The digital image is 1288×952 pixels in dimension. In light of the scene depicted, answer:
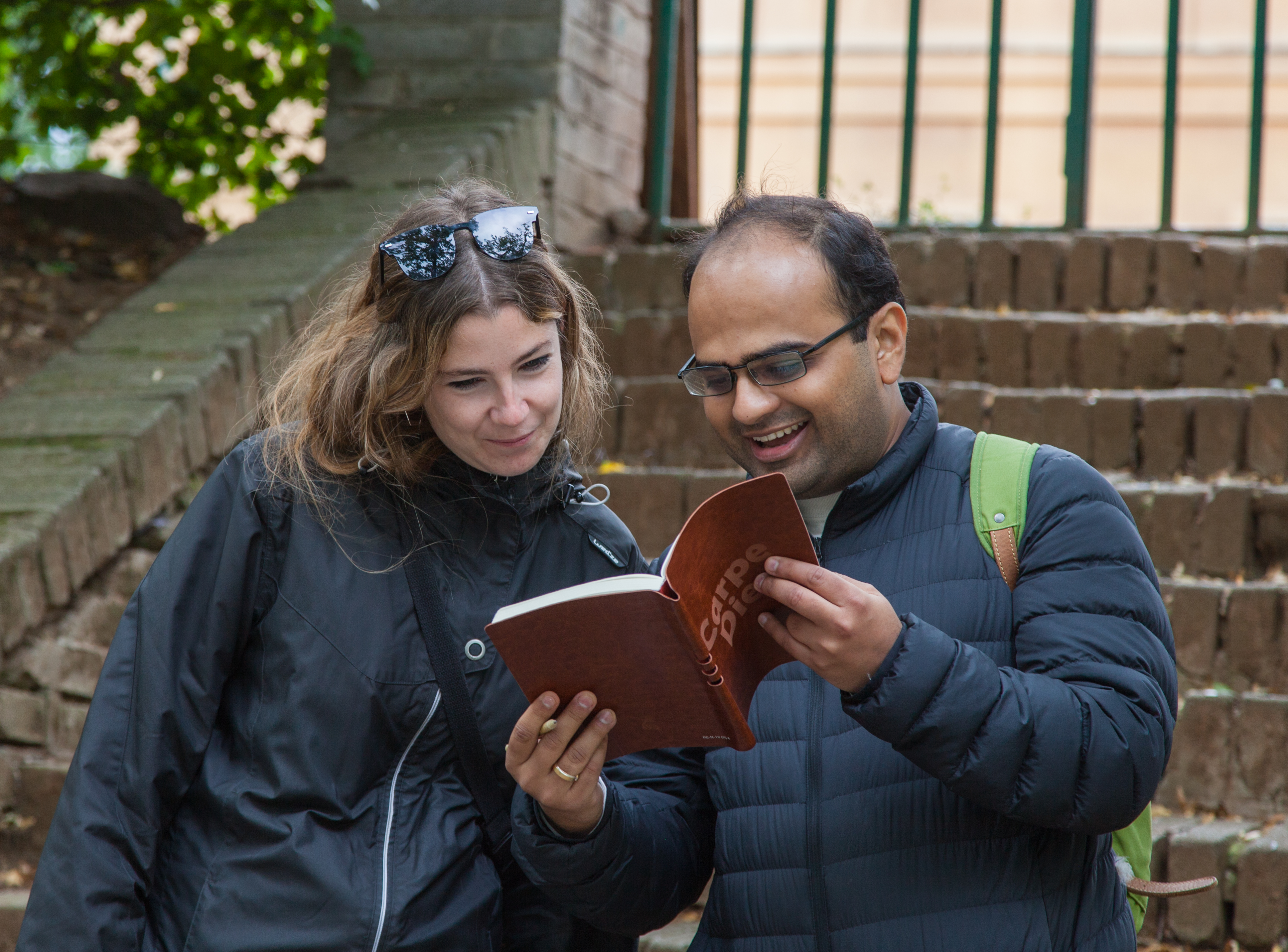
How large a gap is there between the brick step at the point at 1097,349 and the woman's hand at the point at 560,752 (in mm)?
3081

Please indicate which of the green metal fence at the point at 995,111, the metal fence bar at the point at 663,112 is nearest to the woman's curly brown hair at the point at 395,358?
the green metal fence at the point at 995,111

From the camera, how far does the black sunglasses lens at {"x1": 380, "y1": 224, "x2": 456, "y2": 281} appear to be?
6.23 feet

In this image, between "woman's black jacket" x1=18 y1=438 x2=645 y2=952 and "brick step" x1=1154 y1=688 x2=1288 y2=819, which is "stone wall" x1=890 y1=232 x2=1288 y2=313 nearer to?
"brick step" x1=1154 y1=688 x2=1288 y2=819

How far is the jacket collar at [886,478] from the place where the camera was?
169cm

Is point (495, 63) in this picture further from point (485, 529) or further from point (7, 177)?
point (485, 529)

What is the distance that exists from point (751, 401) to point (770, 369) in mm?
49

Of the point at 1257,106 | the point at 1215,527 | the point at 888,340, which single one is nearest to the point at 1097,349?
the point at 1215,527

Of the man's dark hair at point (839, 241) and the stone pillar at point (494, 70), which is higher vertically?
the stone pillar at point (494, 70)

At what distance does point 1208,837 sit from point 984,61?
12596 millimetres

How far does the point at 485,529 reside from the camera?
6.21 feet

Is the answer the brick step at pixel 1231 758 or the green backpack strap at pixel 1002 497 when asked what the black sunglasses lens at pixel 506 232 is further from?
the brick step at pixel 1231 758

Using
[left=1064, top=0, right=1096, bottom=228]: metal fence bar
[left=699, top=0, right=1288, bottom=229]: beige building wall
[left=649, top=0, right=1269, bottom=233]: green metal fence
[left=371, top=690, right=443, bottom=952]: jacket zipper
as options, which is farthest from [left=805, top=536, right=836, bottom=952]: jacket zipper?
[left=699, top=0, right=1288, bottom=229]: beige building wall

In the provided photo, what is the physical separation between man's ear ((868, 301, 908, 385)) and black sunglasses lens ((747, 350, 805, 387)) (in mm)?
127

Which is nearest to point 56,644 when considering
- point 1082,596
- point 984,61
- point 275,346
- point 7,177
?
point 275,346
